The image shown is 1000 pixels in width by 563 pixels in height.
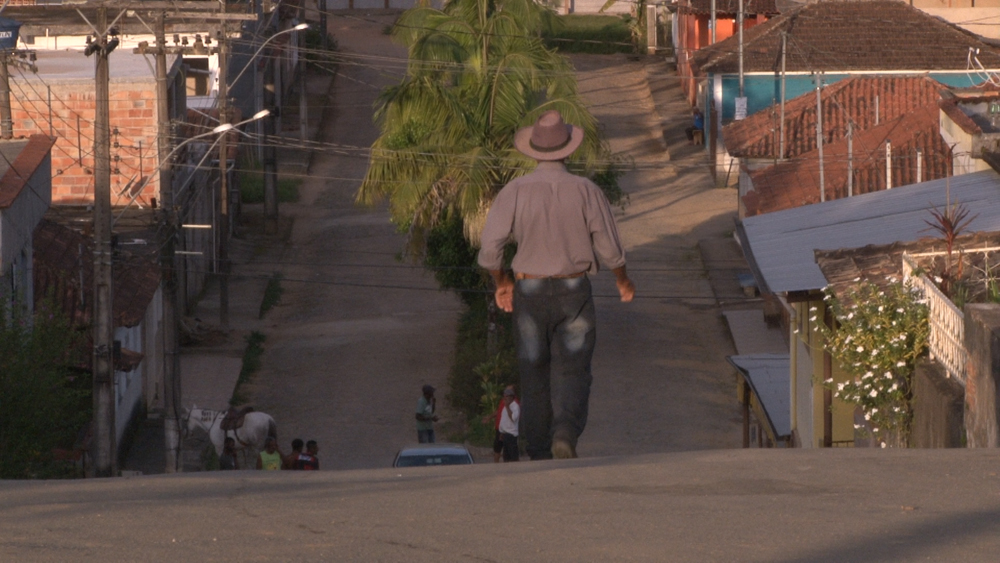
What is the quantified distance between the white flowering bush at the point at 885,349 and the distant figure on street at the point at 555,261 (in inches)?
139

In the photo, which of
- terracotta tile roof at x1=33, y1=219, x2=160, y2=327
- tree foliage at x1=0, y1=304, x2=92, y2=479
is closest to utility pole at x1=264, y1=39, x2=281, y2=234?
terracotta tile roof at x1=33, y1=219, x2=160, y2=327

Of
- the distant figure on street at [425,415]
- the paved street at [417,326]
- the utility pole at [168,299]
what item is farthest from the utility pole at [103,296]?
the distant figure on street at [425,415]

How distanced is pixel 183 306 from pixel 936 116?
658 inches

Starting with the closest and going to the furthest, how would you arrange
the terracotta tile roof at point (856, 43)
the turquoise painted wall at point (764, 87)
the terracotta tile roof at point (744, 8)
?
the terracotta tile roof at point (856, 43)
the turquoise painted wall at point (764, 87)
the terracotta tile roof at point (744, 8)

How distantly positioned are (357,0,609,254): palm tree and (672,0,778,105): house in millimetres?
22579

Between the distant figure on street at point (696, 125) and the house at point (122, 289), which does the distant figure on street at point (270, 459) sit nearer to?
the house at point (122, 289)

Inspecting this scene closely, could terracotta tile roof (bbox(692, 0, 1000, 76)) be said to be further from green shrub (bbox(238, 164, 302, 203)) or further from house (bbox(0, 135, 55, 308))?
house (bbox(0, 135, 55, 308))

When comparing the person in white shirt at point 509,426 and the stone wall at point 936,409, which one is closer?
the stone wall at point 936,409

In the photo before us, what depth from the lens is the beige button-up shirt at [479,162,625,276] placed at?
24.6ft

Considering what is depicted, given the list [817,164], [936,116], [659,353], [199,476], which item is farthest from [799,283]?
[659,353]

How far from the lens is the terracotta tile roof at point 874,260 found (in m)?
11.7

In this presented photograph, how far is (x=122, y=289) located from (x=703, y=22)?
3278cm

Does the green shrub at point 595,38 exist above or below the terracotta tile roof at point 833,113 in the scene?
above

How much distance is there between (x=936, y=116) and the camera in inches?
1046
